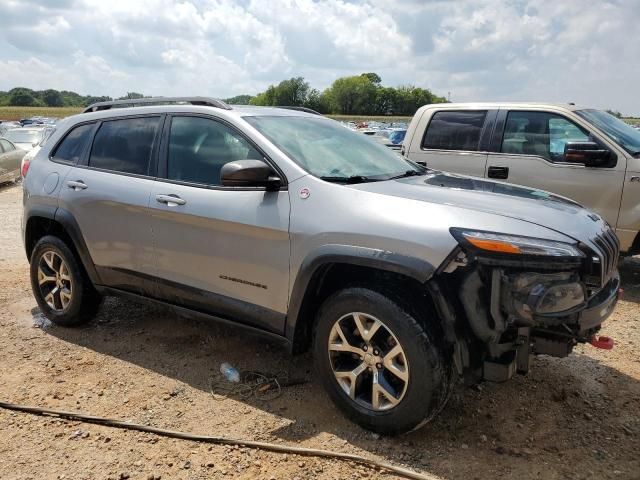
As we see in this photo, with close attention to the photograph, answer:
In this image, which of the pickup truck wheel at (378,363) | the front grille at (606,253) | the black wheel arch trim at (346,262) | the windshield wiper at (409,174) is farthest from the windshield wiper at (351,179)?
the front grille at (606,253)

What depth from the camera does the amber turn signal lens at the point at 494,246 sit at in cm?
273

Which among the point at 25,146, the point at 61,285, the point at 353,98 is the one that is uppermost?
the point at 353,98

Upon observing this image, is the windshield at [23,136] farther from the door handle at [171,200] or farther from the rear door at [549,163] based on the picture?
the door handle at [171,200]

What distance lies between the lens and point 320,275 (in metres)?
3.25

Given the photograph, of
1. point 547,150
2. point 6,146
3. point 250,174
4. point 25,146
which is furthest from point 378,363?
point 25,146

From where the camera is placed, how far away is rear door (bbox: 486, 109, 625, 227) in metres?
6.03

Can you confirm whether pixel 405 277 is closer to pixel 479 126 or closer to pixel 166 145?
pixel 166 145

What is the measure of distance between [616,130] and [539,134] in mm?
822

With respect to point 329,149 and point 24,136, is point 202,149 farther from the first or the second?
point 24,136

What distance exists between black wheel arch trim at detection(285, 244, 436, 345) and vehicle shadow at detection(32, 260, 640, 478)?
58cm

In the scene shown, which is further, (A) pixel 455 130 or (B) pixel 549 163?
(A) pixel 455 130

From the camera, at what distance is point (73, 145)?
4.78 m

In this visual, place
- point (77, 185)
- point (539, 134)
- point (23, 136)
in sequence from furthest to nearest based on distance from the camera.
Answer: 1. point (23, 136)
2. point (539, 134)
3. point (77, 185)

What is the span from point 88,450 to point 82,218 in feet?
6.46
